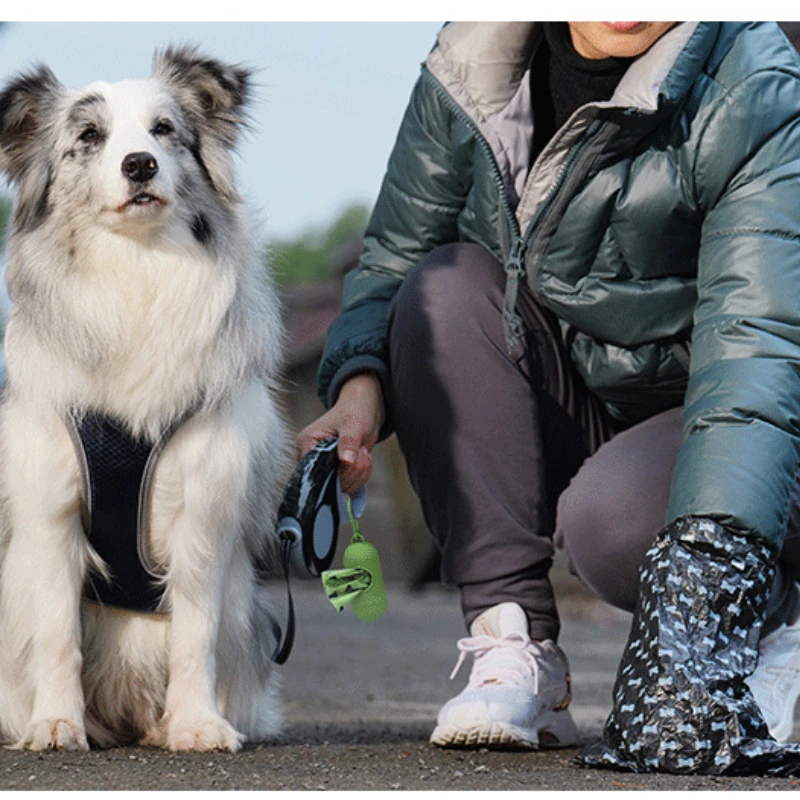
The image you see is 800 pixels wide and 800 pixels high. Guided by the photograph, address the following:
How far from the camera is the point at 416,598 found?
11.9 meters

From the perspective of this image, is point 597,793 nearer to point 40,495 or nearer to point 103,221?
point 40,495

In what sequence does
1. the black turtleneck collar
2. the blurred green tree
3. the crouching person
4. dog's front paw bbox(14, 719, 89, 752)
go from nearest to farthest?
the crouching person → dog's front paw bbox(14, 719, 89, 752) → the black turtleneck collar → the blurred green tree

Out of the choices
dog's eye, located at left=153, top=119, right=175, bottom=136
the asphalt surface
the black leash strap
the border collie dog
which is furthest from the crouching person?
dog's eye, located at left=153, top=119, right=175, bottom=136

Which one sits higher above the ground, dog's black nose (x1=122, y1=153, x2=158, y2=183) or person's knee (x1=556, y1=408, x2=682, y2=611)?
dog's black nose (x1=122, y1=153, x2=158, y2=183)

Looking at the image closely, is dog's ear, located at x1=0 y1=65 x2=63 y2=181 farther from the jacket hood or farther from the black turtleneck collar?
the black turtleneck collar

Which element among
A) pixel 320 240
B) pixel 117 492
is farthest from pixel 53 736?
pixel 320 240

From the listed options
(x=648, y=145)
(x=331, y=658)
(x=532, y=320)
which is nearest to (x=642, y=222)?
(x=648, y=145)

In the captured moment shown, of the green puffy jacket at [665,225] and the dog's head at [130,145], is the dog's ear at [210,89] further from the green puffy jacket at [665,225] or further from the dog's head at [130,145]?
the green puffy jacket at [665,225]

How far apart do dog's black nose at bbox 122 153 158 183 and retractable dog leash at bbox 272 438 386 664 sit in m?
0.72

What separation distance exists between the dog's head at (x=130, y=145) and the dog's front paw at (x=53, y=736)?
3.52 feet

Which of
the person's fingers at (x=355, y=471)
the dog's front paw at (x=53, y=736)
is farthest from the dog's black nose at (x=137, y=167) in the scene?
the dog's front paw at (x=53, y=736)

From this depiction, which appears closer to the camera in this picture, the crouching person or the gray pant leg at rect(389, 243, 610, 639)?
the crouching person

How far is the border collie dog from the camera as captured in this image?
2.89 metres

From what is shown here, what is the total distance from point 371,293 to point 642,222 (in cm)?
79
